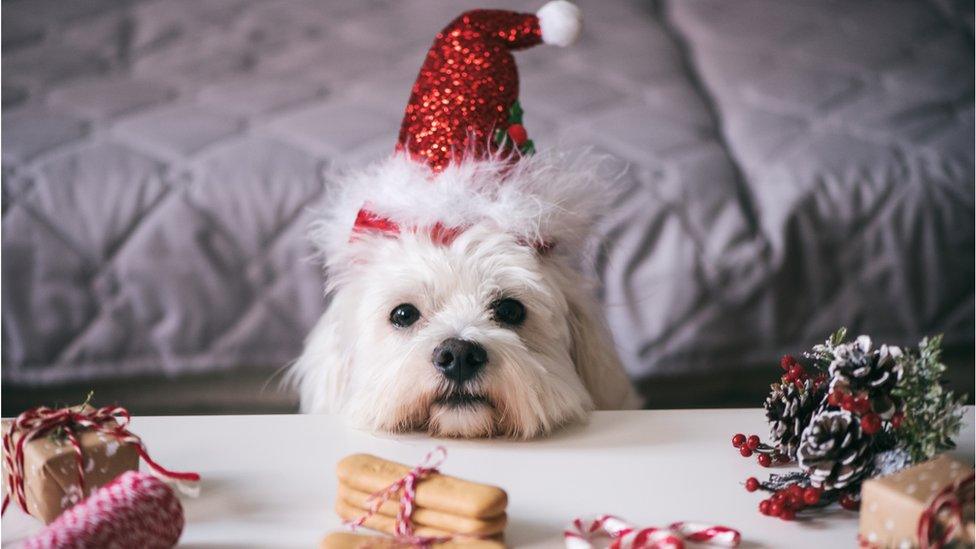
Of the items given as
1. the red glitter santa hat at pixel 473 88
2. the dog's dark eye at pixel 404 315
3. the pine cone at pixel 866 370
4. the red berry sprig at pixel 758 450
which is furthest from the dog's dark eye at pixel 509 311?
the pine cone at pixel 866 370

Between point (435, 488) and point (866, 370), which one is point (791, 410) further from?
point (435, 488)

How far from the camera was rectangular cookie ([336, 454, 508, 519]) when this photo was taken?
2.67 feet

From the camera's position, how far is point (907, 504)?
2.43 ft

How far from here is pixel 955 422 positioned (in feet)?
2.93

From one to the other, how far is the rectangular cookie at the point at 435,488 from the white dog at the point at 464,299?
226 mm

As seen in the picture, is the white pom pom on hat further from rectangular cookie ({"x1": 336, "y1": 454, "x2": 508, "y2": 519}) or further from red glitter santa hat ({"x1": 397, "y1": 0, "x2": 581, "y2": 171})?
rectangular cookie ({"x1": 336, "y1": 454, "x2": 508, "y2": 519})

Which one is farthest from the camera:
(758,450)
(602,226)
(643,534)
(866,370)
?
(602,226)

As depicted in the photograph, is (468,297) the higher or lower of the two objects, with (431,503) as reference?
higher

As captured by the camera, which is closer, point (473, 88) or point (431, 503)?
point (431, 503)

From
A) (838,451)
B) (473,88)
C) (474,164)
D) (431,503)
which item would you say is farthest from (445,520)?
(473,88)

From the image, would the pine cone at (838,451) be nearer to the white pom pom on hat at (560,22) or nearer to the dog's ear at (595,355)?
the dog's ear at (595,355)

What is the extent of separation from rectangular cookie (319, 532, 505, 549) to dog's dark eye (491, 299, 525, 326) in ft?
1.42

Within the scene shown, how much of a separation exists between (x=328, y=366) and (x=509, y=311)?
0.30 metres

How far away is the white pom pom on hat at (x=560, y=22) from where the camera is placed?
1.31m
